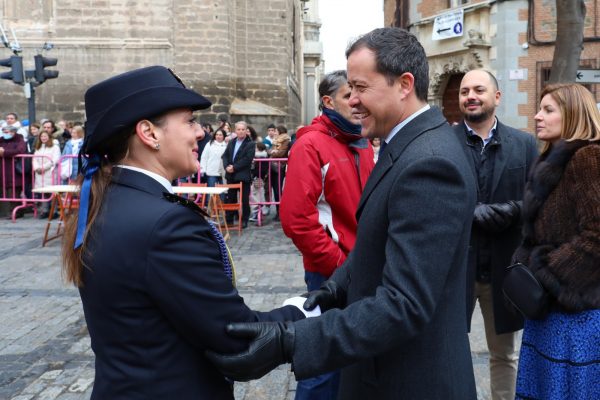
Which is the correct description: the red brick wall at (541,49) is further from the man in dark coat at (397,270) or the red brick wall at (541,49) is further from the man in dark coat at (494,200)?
the man in dark coat at (397,270)

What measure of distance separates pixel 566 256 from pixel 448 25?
18844mm

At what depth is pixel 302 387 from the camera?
11.6 ft

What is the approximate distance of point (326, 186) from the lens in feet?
12.2

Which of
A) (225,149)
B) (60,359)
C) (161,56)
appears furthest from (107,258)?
(161,56)

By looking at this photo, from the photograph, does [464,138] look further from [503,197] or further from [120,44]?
[120,44]

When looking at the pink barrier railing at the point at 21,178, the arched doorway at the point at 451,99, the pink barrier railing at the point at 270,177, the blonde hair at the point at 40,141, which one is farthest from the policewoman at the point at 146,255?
the arched doorway at the point at 451,99

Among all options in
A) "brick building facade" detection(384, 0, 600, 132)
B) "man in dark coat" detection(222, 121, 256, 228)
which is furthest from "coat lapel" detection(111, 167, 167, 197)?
"brick building facade" detection(384, 0, 600, 132)

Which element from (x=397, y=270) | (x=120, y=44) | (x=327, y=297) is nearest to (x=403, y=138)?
(x=397, y=270)

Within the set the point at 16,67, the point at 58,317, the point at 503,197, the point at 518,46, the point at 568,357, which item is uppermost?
the point at 518,46

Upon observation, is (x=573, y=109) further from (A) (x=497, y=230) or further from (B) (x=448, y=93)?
(B) (x=448, y=93)

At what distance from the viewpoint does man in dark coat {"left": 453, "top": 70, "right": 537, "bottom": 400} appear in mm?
3824

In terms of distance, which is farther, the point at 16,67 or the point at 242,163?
the point at 16,67

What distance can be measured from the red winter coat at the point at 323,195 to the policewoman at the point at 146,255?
1.71 meters

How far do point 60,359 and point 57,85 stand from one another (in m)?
17.4
